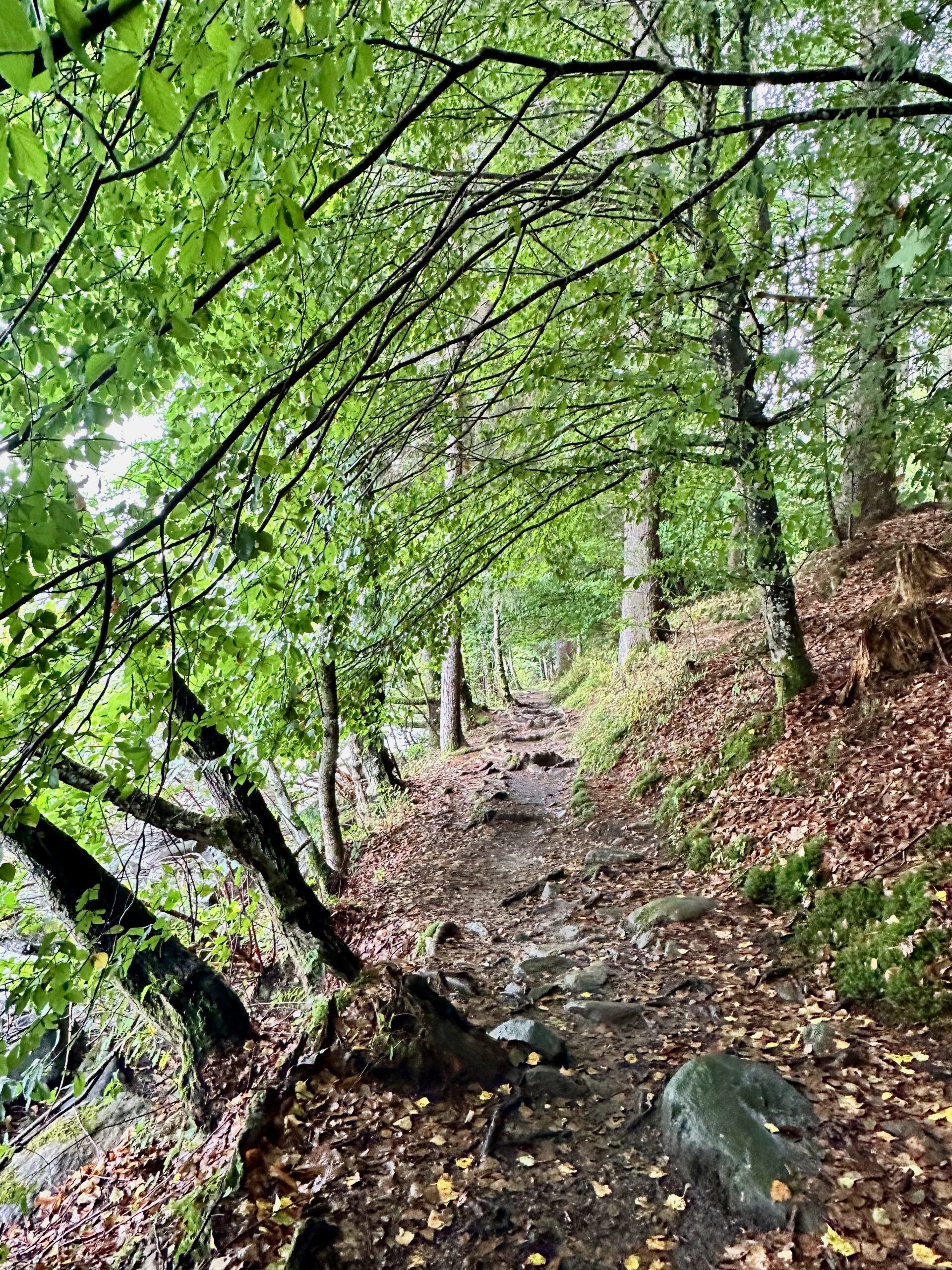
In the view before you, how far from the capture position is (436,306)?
15.5 feet

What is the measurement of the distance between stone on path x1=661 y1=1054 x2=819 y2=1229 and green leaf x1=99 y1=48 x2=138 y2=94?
4.32 metres

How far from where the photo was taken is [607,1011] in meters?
4.86

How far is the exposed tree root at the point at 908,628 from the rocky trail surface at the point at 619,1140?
2520 mm

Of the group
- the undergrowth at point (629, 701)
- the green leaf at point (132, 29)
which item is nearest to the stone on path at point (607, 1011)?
the green leaf at point (132, 29)

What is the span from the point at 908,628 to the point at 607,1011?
4.29 meters

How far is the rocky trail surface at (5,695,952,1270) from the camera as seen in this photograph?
3055 mm

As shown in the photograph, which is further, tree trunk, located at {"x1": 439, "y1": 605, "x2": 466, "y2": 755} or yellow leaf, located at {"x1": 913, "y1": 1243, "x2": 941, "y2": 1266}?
tree trunk, located at {"x1": 439, "y1": 605, "x2": 466, "y2": 755}

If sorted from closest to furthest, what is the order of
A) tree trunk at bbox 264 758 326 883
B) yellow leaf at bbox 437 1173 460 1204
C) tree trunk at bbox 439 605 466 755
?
yellow leaf at bbox 437 1173 460 1204
tree trunk at bbox 264 758 326 883
tree trunk at bbox 439 605 466 755

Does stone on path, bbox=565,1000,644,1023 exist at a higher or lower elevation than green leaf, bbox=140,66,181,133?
Result: lower

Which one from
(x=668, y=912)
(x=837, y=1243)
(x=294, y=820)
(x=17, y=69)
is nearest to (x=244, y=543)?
(x=17, y=69)

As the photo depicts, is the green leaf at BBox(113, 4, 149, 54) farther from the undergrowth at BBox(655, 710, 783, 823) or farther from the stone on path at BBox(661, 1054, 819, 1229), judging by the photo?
the undergrowth at BBox(655, 710, 783, 823)

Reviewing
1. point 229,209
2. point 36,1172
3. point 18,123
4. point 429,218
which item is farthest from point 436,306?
point 36,1172

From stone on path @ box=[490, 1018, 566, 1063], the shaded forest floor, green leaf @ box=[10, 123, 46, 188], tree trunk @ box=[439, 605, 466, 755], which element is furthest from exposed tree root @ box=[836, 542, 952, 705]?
tree trunk @ box=[439, 605, 466, 755]

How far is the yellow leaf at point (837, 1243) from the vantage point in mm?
2791
